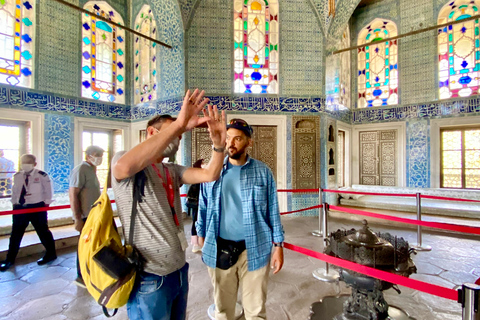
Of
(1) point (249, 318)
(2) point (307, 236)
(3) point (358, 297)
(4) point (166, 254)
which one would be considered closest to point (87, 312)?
(1) point (249, 318)

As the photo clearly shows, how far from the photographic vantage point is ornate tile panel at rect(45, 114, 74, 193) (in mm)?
5977

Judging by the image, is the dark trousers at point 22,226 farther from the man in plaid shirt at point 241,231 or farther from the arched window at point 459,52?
the arched window at point 459,52

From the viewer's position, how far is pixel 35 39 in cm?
589

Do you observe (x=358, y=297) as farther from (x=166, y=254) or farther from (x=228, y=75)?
(x=228, y=75)

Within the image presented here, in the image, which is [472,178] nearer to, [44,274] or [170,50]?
[170,50]

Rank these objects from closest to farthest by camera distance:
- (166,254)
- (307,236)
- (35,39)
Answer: (166,254) < (307,236) < (35,39)

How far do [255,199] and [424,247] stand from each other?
13.1 feet

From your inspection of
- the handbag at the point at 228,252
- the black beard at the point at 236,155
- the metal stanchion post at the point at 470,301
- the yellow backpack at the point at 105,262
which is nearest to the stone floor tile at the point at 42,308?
the handbag at the point at 228,252

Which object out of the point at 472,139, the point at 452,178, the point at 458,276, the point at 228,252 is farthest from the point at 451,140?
the point at 228,252

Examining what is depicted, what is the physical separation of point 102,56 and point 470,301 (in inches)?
332

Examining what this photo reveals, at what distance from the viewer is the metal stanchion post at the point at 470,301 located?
43.4 inches

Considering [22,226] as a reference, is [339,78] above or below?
above

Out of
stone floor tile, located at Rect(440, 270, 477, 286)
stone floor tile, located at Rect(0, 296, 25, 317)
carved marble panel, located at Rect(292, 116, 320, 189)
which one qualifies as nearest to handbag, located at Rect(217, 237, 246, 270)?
stone floor tile, located at Rect(0, 296, 25, 317)

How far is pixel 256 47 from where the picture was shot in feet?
22.2
